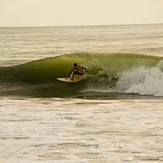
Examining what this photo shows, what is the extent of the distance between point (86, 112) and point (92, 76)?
908 centimetres

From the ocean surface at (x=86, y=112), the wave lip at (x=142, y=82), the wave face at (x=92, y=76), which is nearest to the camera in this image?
the ocean surface at (x=86, y=112)

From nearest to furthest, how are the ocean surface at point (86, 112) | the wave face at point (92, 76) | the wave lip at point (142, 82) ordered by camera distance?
the ocean surface at point (86, 112) < the wave lip at point (142, 82) < the wave face at point (92, 76)

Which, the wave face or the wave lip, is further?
the wave face

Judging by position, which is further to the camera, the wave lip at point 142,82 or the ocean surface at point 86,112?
the wave lip at point 142,82

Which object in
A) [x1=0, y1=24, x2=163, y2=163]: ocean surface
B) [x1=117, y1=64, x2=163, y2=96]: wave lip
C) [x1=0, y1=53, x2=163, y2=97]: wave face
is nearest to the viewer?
[x1=0, y1=24, x2=163, y2=163]: ocean surface

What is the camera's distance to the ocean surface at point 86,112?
39.3ft

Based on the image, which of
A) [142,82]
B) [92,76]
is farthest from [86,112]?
[92,76]

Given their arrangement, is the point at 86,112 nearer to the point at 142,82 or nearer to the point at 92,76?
the point at 142,82

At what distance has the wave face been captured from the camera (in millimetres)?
23656

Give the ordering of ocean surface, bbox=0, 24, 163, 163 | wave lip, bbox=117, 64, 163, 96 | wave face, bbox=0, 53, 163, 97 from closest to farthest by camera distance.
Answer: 1. ocean surface, bbox=0, 24, 163, 163
2. wave lip, bbox=117, 64, 163, 96
3. wave face, bbox=0, 53, 163, 97

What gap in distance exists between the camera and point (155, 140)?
42.1 feet

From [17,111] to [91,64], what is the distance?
1164 cm

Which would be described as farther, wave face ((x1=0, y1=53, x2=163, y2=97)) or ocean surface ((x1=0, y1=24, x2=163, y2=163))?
wave face ((x1=0, y1=53, x2=163, y2=97))

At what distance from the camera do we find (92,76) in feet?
85.4
